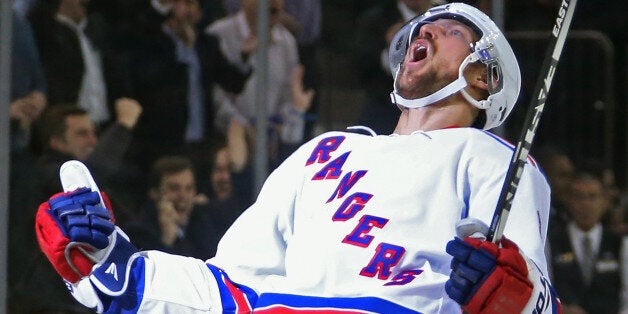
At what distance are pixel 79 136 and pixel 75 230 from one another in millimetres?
1786

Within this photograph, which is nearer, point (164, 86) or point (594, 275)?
point (164, 86)

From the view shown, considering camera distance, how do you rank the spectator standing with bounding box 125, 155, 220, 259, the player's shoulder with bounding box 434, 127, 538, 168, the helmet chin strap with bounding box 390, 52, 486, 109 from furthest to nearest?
1. the spectator standing with bounding box 125, 155, 220, 259
2. the helmet chin strap with bounding box 390, 52, 486, 109
3. the player's shoulder with bounding box 434, 127, 538, 168

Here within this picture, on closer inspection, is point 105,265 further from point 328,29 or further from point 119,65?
point 328,29

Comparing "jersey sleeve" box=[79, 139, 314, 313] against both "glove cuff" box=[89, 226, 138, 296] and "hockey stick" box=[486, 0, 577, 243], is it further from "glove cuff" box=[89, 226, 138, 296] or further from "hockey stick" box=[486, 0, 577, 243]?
"hockey stick" box=[486, 0, 577, 243]

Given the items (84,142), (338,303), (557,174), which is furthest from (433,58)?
(557,174)

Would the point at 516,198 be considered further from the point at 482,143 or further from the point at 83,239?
the point at 83,239

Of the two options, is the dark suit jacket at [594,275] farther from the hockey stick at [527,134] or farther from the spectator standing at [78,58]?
the hockey stick at [527,134]

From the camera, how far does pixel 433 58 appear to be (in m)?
2.94

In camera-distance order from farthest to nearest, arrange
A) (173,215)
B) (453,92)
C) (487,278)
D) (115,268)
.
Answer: (173,215)
(453,92)
(115,268)
(487,278)

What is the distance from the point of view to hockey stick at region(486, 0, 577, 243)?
2484 mm

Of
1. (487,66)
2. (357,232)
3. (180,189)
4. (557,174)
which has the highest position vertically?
(487,66)

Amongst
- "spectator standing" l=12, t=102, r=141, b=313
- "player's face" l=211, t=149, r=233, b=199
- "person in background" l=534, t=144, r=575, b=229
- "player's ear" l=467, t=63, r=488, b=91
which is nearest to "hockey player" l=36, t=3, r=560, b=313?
"player's ear" l=467, t=63, r=488, b=91

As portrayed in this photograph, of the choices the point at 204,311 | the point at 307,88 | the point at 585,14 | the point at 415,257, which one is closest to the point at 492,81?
the point at 415,257

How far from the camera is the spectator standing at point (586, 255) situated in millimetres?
4941
